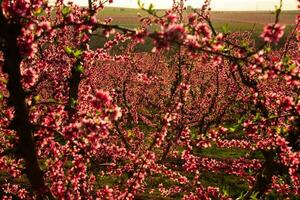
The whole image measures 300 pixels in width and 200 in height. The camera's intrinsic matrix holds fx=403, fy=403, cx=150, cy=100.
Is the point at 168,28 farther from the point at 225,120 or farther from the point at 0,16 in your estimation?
the point at 225,120

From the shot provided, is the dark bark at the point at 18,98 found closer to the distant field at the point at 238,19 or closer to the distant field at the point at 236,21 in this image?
the distant field at the point at 236,21

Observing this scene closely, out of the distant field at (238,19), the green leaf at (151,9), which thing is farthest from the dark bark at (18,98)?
the distant field at (238,19)

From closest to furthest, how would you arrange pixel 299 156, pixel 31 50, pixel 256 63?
pixel 256 63 < pixel 31 50 < pixel 299 156

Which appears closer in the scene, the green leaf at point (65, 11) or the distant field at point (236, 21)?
the green leaf at point (65, 11)

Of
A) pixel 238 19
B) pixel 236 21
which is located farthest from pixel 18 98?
pixel 238 19

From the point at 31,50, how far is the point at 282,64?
10.6 ft

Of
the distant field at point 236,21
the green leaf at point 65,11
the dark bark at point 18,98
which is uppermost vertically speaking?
the green leaf at point 65,11

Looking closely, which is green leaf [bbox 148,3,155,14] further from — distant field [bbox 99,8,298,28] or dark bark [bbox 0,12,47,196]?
distant field [bbox 99,8,298,28]

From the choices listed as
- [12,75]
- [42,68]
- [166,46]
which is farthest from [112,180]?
[166,46]

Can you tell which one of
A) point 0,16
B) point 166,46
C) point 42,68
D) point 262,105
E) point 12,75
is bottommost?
point 262,105

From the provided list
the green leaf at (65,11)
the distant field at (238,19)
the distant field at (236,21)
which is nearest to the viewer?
the green leaf at (65,11)

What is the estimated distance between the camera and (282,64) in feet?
17.0

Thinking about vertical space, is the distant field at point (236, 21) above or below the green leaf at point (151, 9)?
below

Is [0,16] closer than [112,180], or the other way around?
[0,16]
